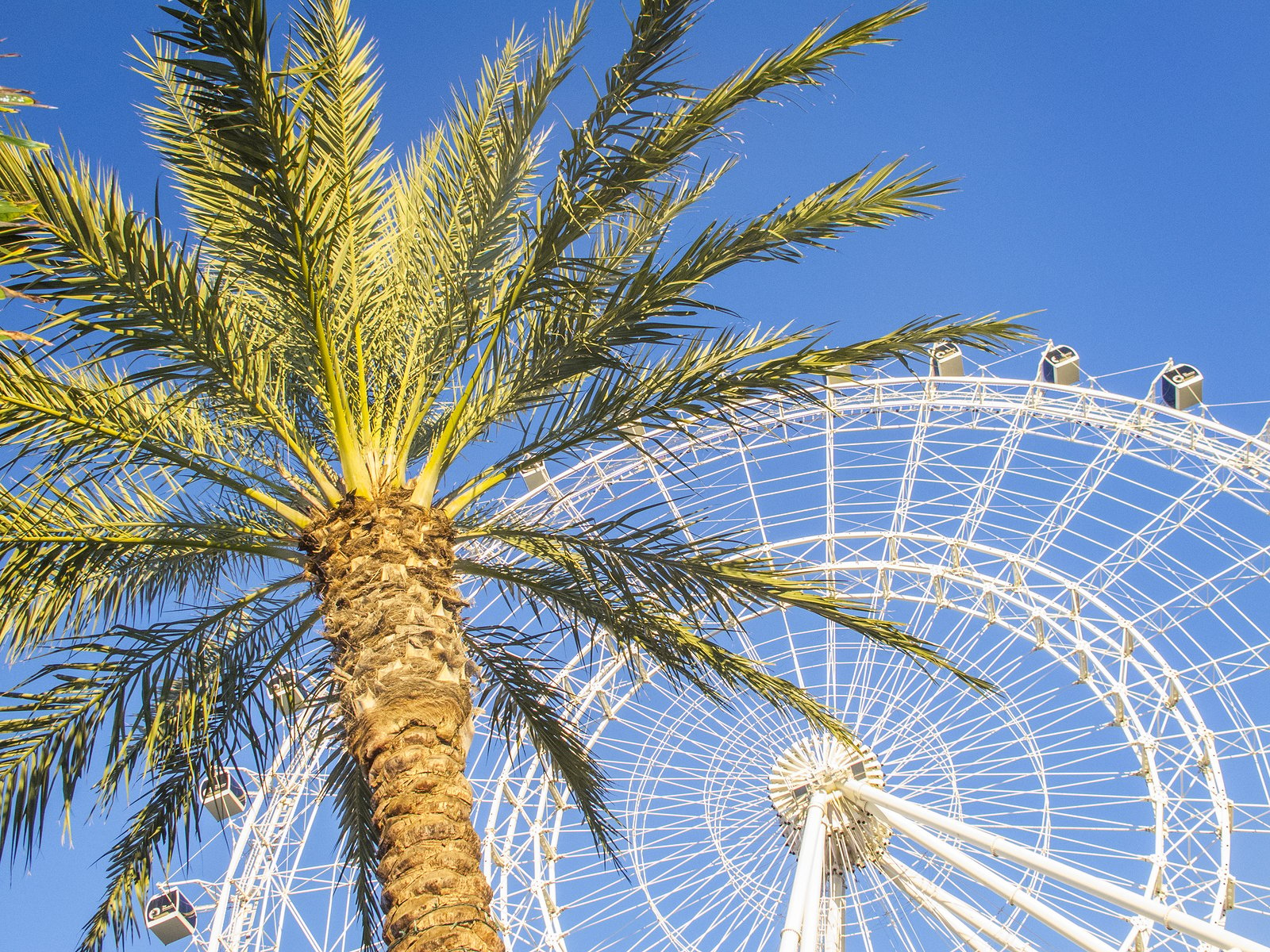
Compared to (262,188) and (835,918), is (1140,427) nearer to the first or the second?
(835,918)

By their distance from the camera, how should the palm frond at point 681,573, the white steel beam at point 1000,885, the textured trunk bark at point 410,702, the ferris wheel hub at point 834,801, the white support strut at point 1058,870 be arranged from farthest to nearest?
the ferris wheel hub at point 834,801, the white steel beam at point 1000,885, the white support strut at point 1058,870, the palm frond at point 681,573, the textured trunk bark at point 410,702

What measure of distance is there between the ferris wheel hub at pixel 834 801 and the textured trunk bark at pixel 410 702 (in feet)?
41.1

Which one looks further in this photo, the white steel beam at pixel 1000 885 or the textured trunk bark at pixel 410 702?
the white steel beam at pixel 1000 885

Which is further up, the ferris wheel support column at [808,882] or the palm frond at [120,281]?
the palm frond at [120,281]

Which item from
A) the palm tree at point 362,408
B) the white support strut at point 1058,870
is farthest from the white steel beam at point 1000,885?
the palm tree at point 362,408

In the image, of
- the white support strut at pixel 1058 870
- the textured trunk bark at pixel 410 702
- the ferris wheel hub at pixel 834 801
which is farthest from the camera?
the ferris wheel hub at pixel 834 801

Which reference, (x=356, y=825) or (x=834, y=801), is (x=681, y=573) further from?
(x=834, y=801)

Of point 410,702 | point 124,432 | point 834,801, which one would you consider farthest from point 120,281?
point 834,801

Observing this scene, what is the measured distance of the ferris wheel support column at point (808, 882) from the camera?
1609 cm

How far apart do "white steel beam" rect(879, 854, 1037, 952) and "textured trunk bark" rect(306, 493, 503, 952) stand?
11.9 metres

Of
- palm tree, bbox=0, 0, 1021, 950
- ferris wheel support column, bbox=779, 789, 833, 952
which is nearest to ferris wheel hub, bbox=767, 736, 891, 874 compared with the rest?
ferris wheel support column, bbox=779, 789, 833, 952

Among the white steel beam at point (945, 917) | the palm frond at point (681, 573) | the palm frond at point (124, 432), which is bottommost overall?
the white steel beam at point (945, 917)

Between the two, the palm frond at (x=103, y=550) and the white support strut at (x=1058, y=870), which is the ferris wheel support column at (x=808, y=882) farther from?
the palm frond at (x=103, y=550)

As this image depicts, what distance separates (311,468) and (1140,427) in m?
15.1
